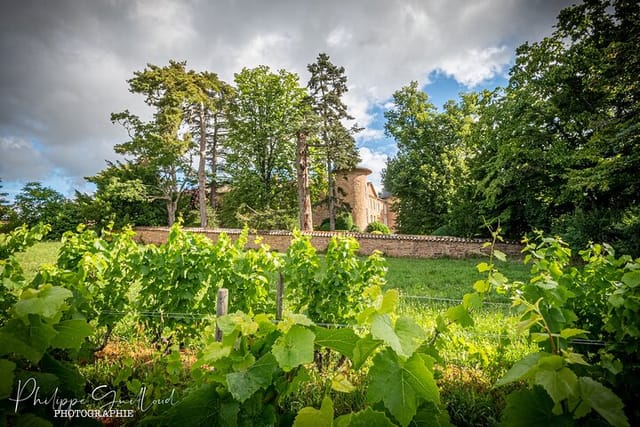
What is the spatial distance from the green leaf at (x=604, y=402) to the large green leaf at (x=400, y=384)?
0.39m

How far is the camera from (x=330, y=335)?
96 cm

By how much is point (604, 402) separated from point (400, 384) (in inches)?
20.3

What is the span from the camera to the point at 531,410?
3.06 feet

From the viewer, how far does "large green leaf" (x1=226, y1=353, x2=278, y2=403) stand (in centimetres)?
80

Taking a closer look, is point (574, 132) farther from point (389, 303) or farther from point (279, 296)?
point (389, 303)

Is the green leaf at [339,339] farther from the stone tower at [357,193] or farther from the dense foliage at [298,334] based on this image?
the stone tower at [357,193]

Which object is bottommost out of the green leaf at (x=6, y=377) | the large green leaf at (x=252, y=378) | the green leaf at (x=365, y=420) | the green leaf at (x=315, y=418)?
the green leaf at (x=365, y=420)

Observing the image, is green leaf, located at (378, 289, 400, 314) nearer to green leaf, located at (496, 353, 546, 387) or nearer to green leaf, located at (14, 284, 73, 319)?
green leaf, located at (496, 353, 546, 387)

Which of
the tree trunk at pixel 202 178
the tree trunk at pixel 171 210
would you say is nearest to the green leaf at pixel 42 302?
the tree trunk at pixel 202 178

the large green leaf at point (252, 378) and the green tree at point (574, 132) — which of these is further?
the green tree at point (574, 132)

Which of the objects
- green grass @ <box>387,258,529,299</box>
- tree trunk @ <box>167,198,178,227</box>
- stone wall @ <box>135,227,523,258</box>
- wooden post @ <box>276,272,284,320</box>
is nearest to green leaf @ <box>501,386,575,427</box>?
wooden post @ <box>276,272,284,320</box>

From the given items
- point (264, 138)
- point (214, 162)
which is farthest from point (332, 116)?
point (214, 162)

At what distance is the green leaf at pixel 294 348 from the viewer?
0.81 meters

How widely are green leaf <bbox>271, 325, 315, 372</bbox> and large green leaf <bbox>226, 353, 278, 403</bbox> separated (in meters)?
0.06
